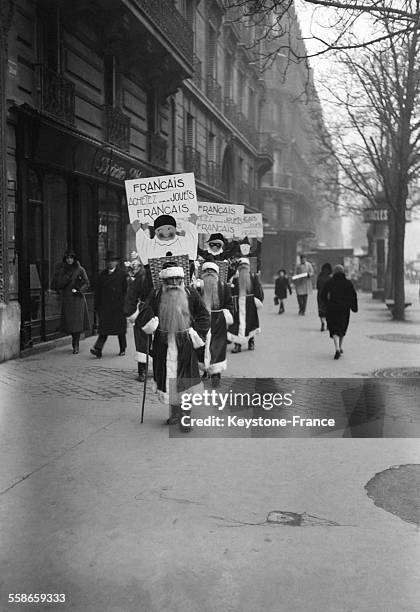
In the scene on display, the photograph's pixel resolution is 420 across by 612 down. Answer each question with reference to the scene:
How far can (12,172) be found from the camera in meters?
11.8

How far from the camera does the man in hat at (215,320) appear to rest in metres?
9.02

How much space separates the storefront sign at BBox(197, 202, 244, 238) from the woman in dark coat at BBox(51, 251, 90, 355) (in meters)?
2.40

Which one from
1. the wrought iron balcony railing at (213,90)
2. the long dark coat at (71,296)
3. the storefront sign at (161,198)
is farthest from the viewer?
the wrought iron balcony railing at (213,90)

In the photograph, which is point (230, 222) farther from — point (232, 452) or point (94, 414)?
point (232, 452)

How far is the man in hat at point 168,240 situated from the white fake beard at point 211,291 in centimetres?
104

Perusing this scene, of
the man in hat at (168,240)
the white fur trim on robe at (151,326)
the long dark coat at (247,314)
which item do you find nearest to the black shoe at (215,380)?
the man in hat at (168,240)

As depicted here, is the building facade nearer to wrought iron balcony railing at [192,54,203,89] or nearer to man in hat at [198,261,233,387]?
wrought iron balcony railing at [192,54,203,89]

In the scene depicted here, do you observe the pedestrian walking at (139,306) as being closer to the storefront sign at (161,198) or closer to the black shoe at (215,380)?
the black shoe at (215,380)

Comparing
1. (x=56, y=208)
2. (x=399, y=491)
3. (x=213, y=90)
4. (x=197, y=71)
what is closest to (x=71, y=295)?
(x=56, y=208)

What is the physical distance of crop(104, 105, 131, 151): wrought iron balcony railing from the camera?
16344mm

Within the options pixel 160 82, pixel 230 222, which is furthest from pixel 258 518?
pixel 160 82

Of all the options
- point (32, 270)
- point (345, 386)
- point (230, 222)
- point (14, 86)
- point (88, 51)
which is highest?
point (88, 51)

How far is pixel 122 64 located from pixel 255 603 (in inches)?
614

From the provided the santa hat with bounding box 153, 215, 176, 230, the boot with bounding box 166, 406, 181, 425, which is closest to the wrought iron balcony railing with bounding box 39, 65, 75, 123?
the santa hat with bounding box 153, 215, 176, 230
